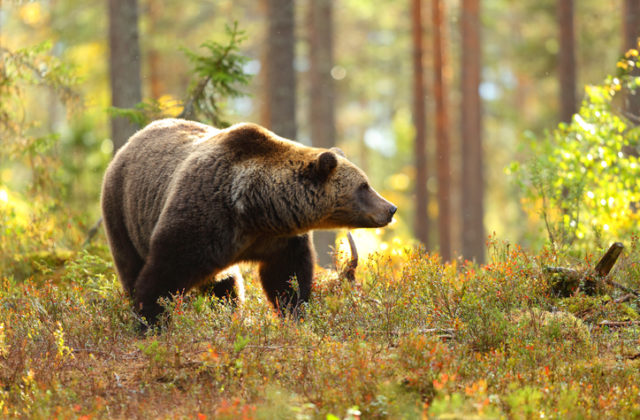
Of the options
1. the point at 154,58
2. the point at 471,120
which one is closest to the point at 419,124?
the point at 471,120

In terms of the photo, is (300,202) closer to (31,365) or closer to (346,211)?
(346,211)

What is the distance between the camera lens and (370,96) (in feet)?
111

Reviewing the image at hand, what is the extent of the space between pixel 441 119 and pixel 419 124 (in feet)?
2.37

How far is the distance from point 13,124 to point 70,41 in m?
14.0

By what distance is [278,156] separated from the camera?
6.93 metres

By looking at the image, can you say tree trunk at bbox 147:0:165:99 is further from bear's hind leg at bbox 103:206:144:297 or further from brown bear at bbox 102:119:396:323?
brown bear at bbox 102:119:396:323

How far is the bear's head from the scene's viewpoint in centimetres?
694

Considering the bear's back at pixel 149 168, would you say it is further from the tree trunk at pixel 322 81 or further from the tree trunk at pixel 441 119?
the tree trunk at pixel 441 119

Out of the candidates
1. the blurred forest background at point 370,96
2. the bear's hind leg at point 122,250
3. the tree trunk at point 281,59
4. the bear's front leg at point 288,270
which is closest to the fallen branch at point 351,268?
the bear's front leg at point 288,270

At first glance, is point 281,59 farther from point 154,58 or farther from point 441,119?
point 154,58

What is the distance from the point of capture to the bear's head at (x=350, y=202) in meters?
6.94

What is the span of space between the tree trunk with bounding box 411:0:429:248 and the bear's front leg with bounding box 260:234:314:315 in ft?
48.8

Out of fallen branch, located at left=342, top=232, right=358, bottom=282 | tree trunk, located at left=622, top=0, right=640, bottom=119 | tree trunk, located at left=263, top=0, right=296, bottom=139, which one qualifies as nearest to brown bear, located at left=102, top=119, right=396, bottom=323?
fallen branch, located at left=342, top=232, right=358, bottom=282

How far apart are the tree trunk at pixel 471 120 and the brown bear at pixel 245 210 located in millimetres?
14449
